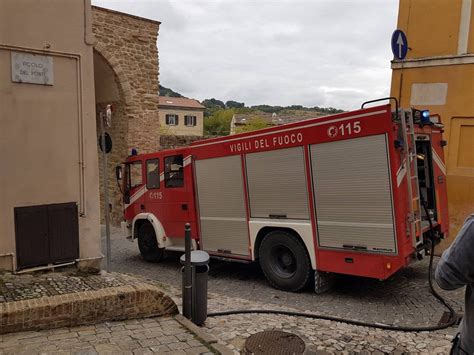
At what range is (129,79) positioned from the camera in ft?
49.0

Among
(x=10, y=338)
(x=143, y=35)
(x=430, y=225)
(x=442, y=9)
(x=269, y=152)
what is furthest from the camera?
(x=143, y=35)

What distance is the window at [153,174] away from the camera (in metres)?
9.43

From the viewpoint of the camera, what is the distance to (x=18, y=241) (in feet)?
17.5

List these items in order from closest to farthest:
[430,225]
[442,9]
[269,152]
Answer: [430,225]
[269,152]
[442,9]

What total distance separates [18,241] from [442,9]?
940 centimetres

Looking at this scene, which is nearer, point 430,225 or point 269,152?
point 430,225

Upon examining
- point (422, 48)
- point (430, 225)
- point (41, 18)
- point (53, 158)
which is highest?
point (422, 48)

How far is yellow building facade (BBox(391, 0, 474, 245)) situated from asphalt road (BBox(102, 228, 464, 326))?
2114 millimetres

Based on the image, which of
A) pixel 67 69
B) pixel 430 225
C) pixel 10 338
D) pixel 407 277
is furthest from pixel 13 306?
pixel 407 277

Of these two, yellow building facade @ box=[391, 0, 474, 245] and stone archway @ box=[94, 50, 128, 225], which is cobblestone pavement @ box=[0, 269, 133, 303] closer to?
yellow building facade @ box=[391, 0, 474, 245]

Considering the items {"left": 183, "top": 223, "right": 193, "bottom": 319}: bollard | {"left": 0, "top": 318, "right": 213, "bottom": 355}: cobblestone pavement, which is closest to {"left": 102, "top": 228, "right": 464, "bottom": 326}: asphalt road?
{"left": 183, "top": 223, "right": 193, "bottom": 319}: bollard

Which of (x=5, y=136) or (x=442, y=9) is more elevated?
(x=442, y=9)

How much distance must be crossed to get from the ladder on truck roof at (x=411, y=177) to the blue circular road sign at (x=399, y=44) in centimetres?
390

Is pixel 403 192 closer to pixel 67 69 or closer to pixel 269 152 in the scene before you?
pixel 269 152
